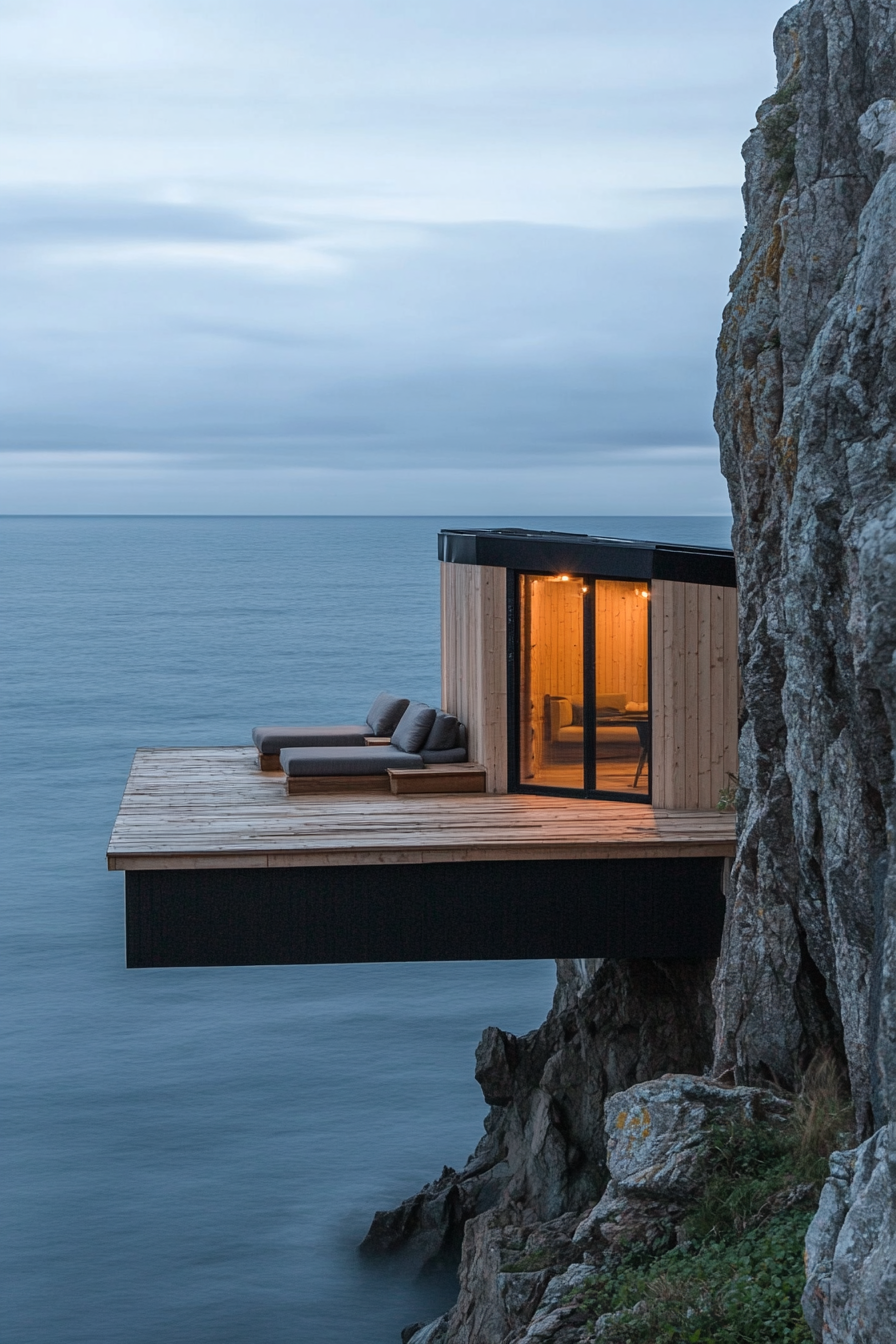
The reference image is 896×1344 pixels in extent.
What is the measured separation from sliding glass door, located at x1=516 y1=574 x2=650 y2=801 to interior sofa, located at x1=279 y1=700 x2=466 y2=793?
0.84 meters

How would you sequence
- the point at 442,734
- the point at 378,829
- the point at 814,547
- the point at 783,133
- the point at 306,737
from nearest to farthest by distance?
the point at 814,547
the point at 783,133
the point at 378,829
the point at 442,734
the point at 306,737

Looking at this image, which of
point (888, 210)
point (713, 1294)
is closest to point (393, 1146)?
point (713, 1294)

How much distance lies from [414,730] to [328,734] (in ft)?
4.99

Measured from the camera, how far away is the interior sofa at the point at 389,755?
11.6 metres

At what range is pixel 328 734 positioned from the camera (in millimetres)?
13461

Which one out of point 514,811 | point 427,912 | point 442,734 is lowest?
point 427,912

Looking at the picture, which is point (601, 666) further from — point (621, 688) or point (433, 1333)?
point (433, 1333)

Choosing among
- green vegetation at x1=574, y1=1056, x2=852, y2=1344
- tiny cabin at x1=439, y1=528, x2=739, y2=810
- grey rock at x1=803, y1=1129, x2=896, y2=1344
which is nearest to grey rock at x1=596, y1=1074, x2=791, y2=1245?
green vegetation at x1=574, y1=1056, x2=852, y2=1344

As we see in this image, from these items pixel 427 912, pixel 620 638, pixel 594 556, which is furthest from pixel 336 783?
pixel 594 556

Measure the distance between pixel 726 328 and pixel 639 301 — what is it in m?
72.0

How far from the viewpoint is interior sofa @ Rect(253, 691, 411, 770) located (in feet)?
42.3

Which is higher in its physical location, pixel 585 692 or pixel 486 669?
pixel 486 669

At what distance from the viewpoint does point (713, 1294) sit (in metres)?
6.00

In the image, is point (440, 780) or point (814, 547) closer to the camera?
point (814, 547)
